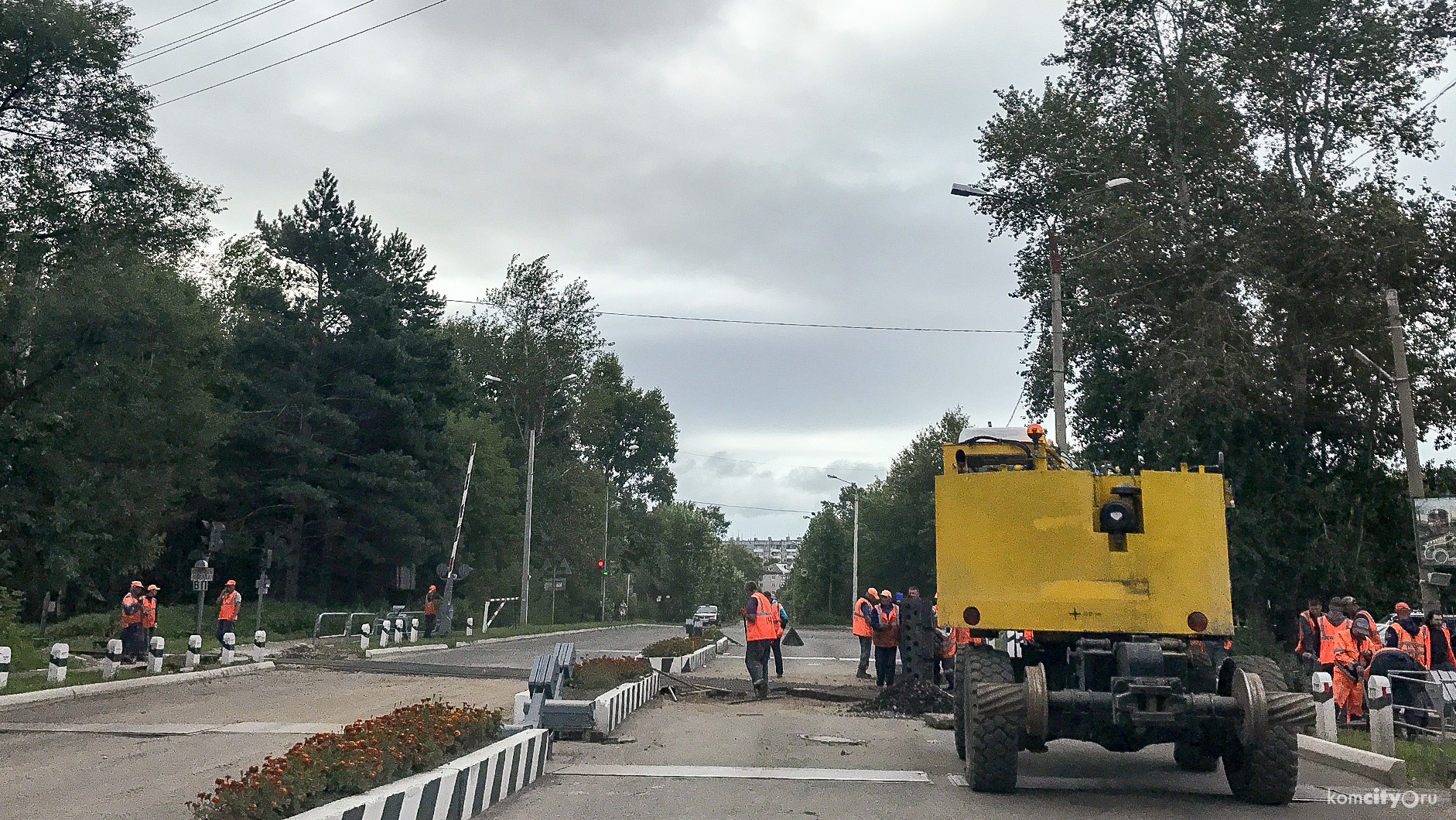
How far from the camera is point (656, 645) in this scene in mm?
24656

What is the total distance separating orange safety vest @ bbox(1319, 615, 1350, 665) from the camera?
603 inches

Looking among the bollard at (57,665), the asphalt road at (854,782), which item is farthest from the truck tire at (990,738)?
the bollard at (57,665)

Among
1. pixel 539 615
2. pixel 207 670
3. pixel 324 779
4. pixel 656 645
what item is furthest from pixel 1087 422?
pixel 539 615

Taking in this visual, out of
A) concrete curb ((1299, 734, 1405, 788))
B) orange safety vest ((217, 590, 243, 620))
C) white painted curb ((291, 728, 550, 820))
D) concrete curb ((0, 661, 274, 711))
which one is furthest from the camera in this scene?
orange safety vest ((217, 590, 243, 620))

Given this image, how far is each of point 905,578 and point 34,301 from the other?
2322 inches

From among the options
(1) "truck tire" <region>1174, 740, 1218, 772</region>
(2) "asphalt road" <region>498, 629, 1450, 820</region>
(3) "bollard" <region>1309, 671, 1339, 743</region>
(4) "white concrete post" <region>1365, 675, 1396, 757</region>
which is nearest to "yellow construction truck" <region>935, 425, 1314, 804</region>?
(2) "asphalt road" <region>498, 629, 1450, 820</region>

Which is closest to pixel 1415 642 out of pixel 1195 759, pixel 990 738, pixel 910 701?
pixel 1195 759

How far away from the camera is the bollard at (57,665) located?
17328 millimetres

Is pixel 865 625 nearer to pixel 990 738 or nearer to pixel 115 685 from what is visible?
pixel 115 685

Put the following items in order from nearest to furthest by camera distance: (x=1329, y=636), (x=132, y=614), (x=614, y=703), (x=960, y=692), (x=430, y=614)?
1. (x=960, y=692)
2. (x=614, y=703)
3. (x=1329, y=636)
4. (x=132, y=614)
5. (x=430, y=614)

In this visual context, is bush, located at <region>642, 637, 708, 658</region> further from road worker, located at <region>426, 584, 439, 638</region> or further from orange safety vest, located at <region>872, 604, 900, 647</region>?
road worker, located at <region>426, 584, 439, 638</region>

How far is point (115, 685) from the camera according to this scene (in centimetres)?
1783

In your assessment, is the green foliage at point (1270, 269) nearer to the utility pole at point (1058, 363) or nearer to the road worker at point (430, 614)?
the utility pole at point (1058, 363)

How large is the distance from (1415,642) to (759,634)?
8.45 m
